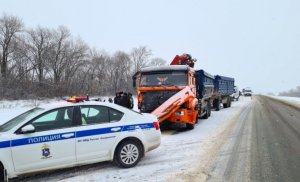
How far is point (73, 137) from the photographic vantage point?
203 inches

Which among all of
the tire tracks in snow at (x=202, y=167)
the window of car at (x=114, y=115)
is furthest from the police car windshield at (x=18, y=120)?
the tire tracks in snow at (x=202, y=167)

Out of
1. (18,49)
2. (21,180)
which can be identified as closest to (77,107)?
(21,180)

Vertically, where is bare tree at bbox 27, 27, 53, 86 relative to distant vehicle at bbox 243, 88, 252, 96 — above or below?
above

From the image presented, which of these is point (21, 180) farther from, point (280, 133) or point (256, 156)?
point (280, 133)

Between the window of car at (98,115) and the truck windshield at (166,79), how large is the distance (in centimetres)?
539

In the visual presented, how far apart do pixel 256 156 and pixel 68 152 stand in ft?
14.8

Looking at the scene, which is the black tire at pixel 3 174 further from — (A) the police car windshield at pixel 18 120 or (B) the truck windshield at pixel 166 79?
(B) the truck windshield at pixel 166 79

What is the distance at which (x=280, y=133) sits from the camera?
984 cm

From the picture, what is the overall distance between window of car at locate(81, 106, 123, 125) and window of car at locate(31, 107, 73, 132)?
0.90 ft

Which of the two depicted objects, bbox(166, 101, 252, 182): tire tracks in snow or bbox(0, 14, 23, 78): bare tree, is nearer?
bbox(166, 101, 252, 182): tire tracks in snow

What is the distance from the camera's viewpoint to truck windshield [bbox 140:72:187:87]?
11.0 metres

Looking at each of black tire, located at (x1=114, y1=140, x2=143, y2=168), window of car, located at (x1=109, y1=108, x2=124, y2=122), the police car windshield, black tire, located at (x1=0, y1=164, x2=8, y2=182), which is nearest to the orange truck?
black tire, located at (x1=114, y1=140, x2=143, y2=168)

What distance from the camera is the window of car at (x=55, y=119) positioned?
200 inches

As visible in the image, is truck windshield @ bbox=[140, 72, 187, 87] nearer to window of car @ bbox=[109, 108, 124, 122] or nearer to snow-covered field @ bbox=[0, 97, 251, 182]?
snow-covered field @ bbox=[0, 97, 251, 182]
